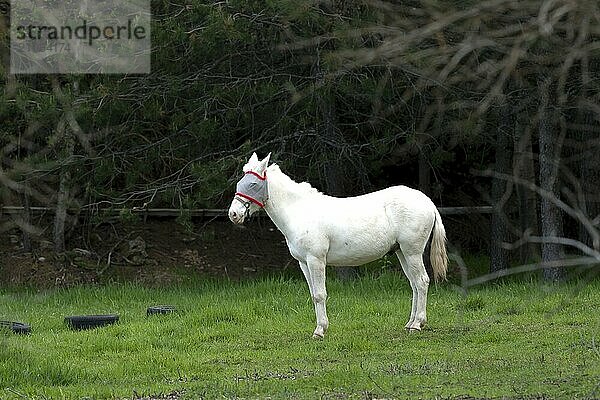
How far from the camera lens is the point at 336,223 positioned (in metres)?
10.4

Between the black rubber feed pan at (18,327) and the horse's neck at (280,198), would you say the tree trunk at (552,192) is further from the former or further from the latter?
the black rubber feed pan at (18,327)

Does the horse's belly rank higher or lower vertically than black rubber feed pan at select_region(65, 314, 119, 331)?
higher

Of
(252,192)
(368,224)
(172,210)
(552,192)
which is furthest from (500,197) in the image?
(252,192)

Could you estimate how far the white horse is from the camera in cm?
1036

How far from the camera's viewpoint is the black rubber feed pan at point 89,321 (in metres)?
11.5

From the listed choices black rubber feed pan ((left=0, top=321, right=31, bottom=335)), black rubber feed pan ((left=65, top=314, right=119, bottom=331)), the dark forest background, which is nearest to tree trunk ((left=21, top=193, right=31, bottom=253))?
the dark forest background

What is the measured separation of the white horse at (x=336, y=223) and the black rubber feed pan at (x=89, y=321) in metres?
2.24

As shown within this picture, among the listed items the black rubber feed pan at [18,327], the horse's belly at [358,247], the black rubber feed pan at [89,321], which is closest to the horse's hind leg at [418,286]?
the horse's belly at [358,247]

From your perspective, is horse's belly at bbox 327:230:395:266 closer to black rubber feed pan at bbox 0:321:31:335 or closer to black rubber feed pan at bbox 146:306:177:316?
black rubber feed pan at bbox 146:306:177:316

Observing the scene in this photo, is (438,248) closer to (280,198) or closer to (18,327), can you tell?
(280,198)

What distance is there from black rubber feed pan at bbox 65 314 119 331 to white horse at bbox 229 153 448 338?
224cm

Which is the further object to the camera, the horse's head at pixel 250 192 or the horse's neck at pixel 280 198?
the horse's neck at pixel 280 198

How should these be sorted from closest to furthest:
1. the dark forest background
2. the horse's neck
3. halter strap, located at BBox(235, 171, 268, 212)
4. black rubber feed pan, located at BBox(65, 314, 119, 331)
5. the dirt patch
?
halter strap, located at BBox(235, 171, 268, 212), the horse's neck, black rubber feed pan, located at BBox(65, 314, 119, 331), the dark forest background, the dirt patch

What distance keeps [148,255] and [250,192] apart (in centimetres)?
812
